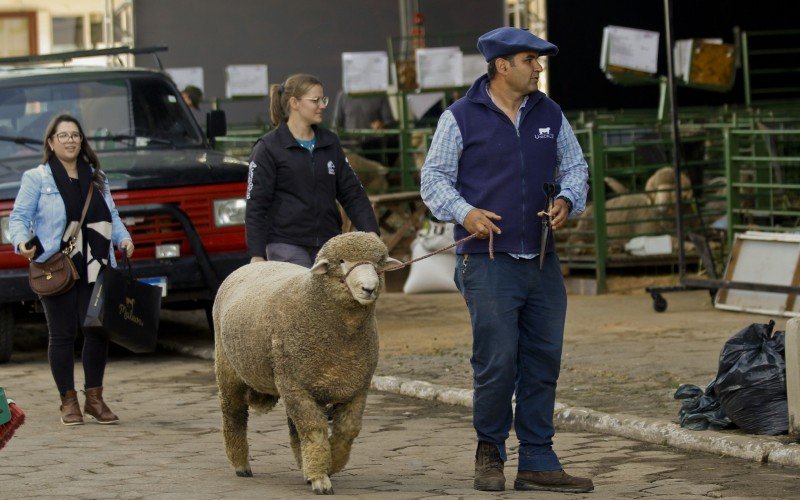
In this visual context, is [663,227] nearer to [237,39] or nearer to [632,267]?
[632,267]

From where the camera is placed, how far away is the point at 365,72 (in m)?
18.5

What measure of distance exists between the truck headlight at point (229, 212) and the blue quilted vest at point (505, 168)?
562 centimetres

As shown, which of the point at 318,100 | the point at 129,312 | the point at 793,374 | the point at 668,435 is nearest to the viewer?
the point at 793,374

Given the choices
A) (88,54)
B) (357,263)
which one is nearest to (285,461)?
(357,263)

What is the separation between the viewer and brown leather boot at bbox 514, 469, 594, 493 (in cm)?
704

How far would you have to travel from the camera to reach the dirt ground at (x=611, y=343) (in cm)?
966

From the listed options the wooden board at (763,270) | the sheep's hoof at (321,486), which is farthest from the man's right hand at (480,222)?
the wooden board at (763,270)

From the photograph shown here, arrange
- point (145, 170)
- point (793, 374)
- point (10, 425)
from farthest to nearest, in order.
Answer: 1. point (145, 170)
2. point (793, 374)
3. point (10, 425)

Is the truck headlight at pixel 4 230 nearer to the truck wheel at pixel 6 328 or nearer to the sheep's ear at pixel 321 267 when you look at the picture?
the truck wheel at pixel 6 328

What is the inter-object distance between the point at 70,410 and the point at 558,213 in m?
3.85

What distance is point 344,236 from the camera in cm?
693

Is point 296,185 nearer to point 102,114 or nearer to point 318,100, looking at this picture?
point 318,100

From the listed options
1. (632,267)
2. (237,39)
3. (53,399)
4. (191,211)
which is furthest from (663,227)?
(237,39)

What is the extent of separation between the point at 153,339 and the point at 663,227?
24.2 ft
